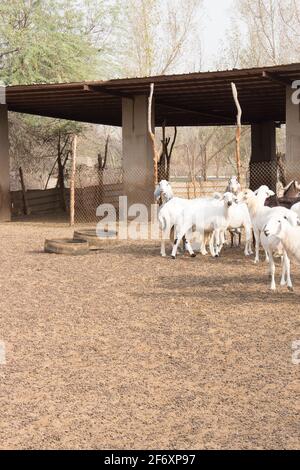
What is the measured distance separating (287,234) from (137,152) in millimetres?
11487

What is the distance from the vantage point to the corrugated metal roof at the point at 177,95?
53.6 ft

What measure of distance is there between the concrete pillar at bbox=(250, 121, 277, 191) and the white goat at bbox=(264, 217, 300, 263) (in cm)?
1787

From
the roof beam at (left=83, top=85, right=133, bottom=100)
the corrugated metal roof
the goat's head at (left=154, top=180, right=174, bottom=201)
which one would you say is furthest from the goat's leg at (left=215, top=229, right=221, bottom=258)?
the roof beam at (left=83, top=85, right=133, bottom=100)

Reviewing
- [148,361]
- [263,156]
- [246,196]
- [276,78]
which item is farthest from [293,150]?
[263,156]

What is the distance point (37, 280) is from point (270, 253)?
3.62 meters

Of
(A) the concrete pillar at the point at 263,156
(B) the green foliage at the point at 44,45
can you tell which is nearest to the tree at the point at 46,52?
(B) the green foliage at the point at 44,45

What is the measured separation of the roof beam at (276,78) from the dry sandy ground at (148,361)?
A: 653 cm

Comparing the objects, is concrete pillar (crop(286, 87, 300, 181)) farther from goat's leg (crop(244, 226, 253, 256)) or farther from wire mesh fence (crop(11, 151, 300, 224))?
goat's leg (crop(244, 226, 253, 256))

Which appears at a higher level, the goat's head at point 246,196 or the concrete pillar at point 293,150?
the concrete pillar at point 293,150

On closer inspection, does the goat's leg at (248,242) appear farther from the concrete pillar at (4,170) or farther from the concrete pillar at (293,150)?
the concrete pillar at (4,170)

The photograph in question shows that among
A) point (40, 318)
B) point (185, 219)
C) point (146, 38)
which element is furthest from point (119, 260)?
point (146, 38)

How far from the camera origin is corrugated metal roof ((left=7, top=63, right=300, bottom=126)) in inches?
643

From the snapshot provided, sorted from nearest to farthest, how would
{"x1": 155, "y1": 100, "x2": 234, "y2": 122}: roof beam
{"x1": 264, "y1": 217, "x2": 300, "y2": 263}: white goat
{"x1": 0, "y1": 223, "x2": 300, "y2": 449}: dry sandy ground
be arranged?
{"x1": 0, "y1": 223, "x2": 300, "y2": 449}: dry sandy ground < {"x1": 264, "y1": 217, "x2": 300, "y2": 263}: white goat < {"x1": 155, "y1": 100, "x2": 234, "y2": 122}: roof beam

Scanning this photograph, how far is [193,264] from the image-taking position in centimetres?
1166
